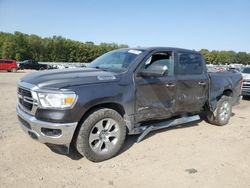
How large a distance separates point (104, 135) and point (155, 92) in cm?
131

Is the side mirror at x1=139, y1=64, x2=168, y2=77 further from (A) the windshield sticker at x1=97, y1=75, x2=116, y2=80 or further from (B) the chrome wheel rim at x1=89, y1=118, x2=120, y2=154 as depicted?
(B) the chrome wheel rim at x1=89, y1=118, x2=120, y2=154

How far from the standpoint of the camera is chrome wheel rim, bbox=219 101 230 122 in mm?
6702

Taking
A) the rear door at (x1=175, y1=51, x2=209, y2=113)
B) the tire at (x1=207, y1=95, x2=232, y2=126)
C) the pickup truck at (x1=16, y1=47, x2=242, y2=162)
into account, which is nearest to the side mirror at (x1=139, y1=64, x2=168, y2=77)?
the pickup truck at (x1=16, y1=47, x2=242, y2=162)

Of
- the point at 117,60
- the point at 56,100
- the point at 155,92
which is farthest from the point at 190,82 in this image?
the point at 56,100

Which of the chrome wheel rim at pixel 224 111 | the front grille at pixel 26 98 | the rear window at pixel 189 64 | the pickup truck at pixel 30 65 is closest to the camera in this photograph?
the front grille at pixel 26 98

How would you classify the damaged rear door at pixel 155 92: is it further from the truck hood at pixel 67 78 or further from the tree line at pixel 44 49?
the tree line at pixel 44 49

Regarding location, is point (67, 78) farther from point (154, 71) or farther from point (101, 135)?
point (154, 71)

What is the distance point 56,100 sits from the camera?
3713mm

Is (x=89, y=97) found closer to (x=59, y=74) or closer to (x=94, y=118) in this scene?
(x=94, y=118)

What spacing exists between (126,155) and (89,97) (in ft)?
4.34

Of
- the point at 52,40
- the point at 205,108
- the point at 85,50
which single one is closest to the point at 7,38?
the point at 52,40

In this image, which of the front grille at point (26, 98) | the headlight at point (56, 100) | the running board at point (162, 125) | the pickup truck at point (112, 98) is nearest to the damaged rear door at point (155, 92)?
the pickup truck at point (112, 98)

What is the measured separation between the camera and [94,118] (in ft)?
13.2

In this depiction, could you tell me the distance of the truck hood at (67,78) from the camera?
149 inches
